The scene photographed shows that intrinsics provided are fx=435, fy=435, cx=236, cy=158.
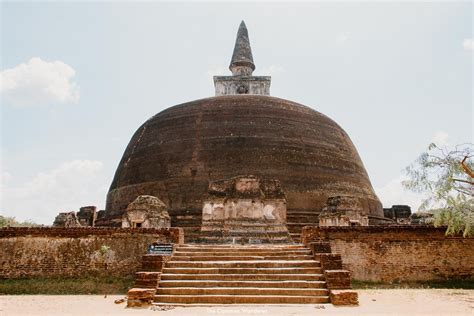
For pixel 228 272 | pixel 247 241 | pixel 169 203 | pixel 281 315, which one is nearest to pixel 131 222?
pixel 169 203

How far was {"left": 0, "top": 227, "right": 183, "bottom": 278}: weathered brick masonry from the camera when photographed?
1028 centimetres

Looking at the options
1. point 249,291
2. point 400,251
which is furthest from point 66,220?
point 400,251

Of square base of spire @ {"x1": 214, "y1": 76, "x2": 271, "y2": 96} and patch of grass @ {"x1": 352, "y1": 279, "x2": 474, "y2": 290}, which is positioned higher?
square base of spire @ {"x1": 214, "y1": 76, "x2": 271, "y2": 96}

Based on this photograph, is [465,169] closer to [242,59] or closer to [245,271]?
[245,271]

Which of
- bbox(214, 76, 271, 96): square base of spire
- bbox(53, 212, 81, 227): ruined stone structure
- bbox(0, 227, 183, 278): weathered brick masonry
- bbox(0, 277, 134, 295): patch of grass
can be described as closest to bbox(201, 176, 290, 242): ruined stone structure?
bbox(0, 227, 183, 278): weathered brick masonry

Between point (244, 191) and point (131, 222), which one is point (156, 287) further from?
point (131, 222)

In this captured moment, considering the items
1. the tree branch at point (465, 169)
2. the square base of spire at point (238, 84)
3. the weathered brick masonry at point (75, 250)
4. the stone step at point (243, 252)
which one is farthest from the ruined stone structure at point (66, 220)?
the tree branch at point (465, 169)

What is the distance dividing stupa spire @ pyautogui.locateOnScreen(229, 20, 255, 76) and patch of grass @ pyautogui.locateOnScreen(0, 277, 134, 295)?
70.4ft

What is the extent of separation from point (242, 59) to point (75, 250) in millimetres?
21237

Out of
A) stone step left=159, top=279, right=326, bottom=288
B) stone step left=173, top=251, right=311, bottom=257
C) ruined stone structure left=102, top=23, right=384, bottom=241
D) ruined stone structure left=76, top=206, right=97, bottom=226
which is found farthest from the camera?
ruined stone structure left=76, top=206, right=97, bottom=226

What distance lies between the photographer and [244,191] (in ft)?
43.3

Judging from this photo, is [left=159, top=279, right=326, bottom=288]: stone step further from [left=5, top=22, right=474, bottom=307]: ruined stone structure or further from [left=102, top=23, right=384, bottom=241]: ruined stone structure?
[left=102, top=23, right=384, bottom=241]: ruined stone structure

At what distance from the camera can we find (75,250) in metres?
10.4

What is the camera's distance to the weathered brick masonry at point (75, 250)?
10281 mm
